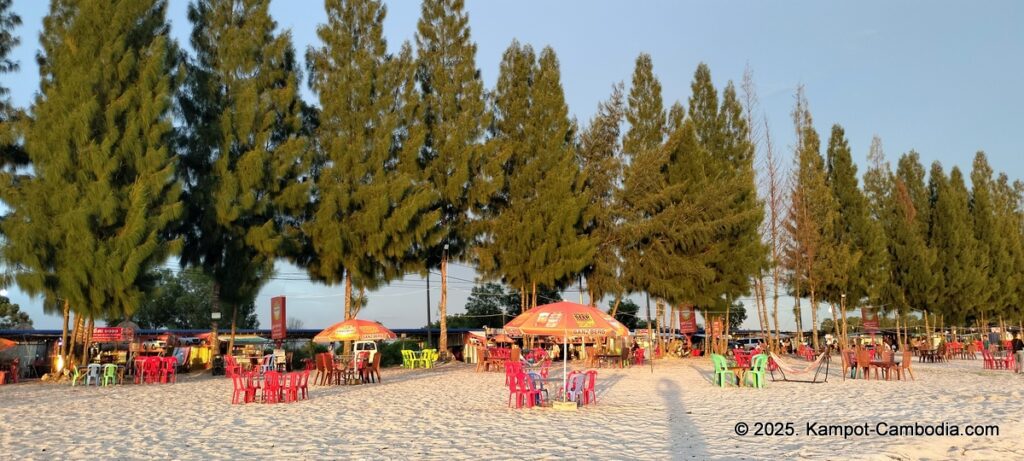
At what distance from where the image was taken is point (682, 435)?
8797 mm

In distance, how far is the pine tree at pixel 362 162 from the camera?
27.4 meters

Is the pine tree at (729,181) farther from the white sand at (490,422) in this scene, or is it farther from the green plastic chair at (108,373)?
the green plastic chair at (108,373)

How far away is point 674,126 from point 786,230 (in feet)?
23.5

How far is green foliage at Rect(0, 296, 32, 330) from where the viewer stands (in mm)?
59438

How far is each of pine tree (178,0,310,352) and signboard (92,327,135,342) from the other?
10.9 meters

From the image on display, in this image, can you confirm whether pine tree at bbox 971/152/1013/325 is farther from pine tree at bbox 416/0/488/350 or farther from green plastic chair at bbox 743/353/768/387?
green plastic chair at bbox 743/353/768/387

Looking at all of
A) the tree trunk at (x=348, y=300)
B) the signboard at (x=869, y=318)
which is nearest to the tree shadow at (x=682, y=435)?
the tree trunk at (x=348, y=300)

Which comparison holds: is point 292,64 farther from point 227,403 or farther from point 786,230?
point 786,230

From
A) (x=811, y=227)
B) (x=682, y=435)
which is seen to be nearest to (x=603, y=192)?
(x=811, y=227)

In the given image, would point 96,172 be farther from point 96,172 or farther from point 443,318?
point 443,318

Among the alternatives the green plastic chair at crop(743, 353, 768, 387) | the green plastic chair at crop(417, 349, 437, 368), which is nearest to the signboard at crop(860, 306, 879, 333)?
the green plastic chair at crop(417, 349, 437, 368)

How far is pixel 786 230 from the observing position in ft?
115

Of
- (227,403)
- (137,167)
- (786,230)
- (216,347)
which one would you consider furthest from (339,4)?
(786,230)

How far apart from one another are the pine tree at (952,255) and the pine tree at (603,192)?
21.2 m
